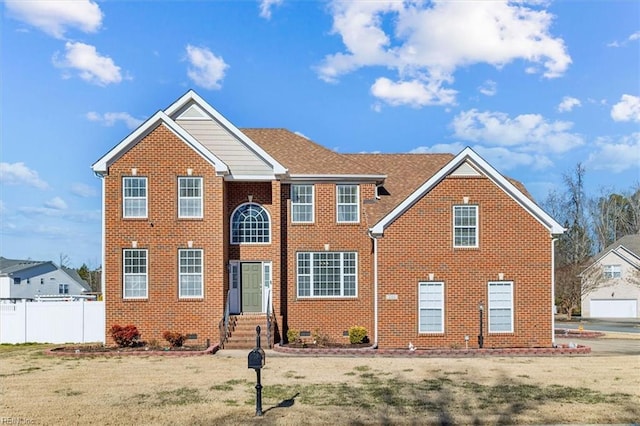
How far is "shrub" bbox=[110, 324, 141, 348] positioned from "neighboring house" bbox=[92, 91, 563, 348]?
0.58 metres

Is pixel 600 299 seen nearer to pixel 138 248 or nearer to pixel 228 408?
pixel 138 248

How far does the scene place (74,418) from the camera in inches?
447

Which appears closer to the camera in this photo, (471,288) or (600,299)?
(471,288)

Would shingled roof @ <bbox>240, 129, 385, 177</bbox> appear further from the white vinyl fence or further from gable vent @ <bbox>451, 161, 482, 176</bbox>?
the white vinyl fence

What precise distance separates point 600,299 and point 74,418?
51.2 m

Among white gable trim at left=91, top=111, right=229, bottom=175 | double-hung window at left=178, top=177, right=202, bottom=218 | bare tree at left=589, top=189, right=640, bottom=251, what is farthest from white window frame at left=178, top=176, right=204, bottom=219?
bare tree at left=589, top=189, right=640, bottom=251

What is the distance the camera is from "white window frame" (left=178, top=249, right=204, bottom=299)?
22875mm

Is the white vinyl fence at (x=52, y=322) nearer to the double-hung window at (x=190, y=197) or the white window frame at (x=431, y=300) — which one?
the double-hung window at (x=190, y=197)

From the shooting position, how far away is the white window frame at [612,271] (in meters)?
54.7

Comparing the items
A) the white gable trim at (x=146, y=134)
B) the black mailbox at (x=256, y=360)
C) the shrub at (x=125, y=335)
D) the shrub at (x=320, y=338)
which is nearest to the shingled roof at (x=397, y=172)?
the shrub at (x=320, y=338)

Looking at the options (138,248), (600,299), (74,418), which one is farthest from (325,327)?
(600,299)

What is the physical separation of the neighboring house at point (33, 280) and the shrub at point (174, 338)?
1643 inches

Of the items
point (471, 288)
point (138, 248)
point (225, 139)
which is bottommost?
point (471, 288)

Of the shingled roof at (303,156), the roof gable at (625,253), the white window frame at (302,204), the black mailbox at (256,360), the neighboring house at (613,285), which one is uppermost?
the shingled roof at (303,156)
